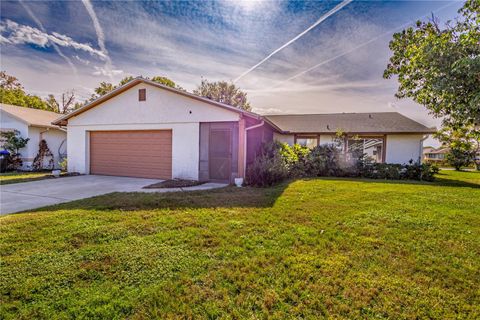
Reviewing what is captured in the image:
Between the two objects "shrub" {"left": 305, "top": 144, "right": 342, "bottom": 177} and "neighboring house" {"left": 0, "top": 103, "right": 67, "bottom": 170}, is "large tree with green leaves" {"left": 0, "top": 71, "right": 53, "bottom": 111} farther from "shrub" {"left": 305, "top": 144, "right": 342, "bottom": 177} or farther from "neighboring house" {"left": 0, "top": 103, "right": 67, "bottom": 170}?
"shrub" {"left": 305, "top": 144, "right": 342, "bottom": 177}

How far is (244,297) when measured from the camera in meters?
2.47

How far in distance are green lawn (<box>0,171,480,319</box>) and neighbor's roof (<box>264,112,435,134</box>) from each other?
10.1 m

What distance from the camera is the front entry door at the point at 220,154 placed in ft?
30.9

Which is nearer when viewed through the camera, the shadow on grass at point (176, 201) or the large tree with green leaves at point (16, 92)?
the shadow on grass at point (176, 201)

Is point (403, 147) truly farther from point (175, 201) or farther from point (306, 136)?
point (175, 201)

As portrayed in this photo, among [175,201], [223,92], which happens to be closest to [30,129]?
[175,201]

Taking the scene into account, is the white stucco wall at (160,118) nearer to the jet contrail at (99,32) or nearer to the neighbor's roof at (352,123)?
the jet contrail at (99,32)

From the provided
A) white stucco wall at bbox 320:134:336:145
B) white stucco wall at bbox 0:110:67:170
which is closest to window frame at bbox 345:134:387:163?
white stucco wall at bbox 320:134:336:145

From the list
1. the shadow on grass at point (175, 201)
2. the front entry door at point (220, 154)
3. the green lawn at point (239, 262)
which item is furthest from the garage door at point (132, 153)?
the green lawn at point (239, 262)

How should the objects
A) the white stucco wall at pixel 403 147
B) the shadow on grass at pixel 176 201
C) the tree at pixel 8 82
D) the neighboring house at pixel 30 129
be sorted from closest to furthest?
the shadow on grass at pixel 176 201 < the neighboring house at pixel 30 129 < the white stucco wall at pixel 403 147 < the tree at pixel 8 82

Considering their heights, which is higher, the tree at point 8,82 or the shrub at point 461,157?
the tree at point 8,82

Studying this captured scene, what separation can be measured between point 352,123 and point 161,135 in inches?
498

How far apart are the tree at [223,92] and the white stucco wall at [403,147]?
20.7m

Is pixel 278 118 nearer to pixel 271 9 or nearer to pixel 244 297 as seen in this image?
pixel 271 9
